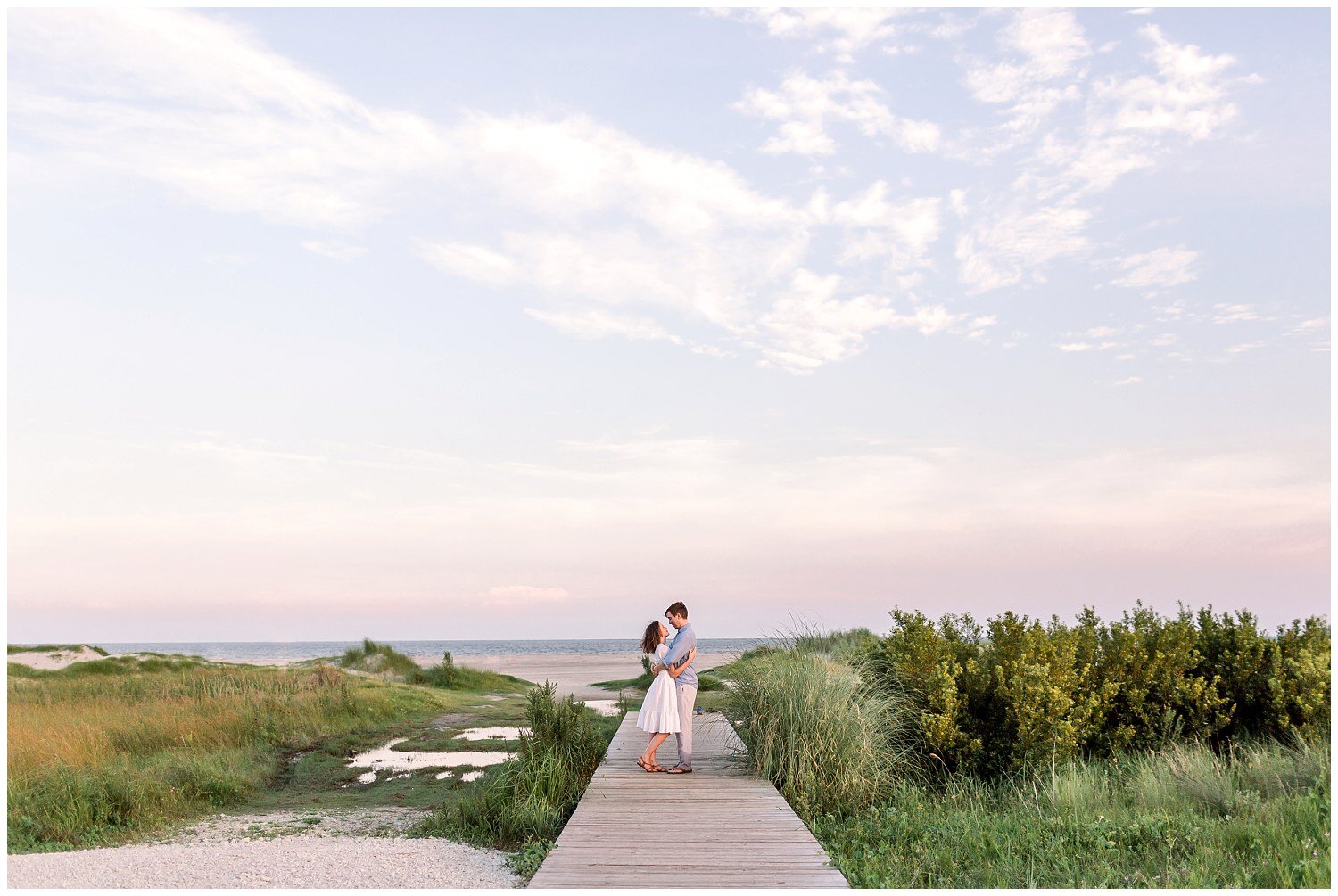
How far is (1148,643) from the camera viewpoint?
1079 centimetres

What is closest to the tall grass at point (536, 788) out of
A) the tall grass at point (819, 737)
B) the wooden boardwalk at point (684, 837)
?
the wooden boardwalk at point (684, 837)

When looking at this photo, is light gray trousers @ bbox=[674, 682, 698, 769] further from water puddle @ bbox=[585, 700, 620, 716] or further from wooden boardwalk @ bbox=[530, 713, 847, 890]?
water puddle @ bbox=[585, 700, 620, 716]

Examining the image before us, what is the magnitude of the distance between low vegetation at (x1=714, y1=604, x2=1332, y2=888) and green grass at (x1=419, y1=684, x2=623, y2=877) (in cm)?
171

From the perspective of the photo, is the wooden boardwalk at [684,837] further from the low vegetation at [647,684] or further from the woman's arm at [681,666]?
the low vegetation at [647,684]

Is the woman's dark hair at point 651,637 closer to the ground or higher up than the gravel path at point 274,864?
higher up

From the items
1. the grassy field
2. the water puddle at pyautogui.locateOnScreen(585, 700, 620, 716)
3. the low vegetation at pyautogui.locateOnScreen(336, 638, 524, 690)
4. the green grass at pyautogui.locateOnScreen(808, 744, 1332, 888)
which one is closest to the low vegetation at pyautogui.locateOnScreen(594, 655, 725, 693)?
→ the water puddle at pyautogui.locateOnScreen(585, 700, 620, 716)

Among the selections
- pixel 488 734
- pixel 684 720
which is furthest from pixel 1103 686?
pixel 488 734

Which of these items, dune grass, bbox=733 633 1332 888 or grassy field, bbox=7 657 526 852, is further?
grassy field, bbox=7 657 526 852

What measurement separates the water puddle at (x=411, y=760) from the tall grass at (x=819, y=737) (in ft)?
15.5

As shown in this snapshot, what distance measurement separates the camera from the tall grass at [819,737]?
8.81 metres

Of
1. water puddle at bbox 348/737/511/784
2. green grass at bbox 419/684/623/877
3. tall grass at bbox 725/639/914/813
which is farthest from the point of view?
water puddle at bbox 348/737/511/784

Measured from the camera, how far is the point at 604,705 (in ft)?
63.0

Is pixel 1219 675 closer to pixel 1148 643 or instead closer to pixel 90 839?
pixel 1148 643

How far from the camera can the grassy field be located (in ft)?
31.1
